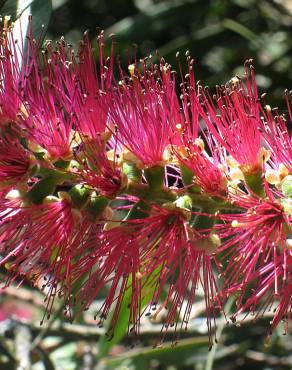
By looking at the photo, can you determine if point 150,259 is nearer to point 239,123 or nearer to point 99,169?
point 99,169

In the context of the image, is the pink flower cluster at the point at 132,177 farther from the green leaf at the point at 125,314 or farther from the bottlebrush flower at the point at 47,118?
the green leaf at the point at 125,314

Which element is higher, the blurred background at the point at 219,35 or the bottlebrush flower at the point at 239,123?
the blurred background at the point at 219,35

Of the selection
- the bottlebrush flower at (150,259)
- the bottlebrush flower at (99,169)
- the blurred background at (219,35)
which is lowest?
the bottlebrush flower at (150,259)

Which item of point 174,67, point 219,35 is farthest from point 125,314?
point 219,35

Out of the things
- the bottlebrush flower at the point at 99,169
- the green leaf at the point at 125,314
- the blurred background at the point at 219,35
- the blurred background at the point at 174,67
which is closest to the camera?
the bottlebrush flower at the point at 99,169

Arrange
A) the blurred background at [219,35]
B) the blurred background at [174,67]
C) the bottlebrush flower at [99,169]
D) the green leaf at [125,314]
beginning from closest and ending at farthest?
1. the bottlebrush flower at [99,169]
2. the green leaf at [125,314]
3. the blurred background at [174,67]
4. the blurred background at [219,35]

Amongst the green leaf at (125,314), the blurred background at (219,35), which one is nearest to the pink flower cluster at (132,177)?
the green leaf at (125,314)

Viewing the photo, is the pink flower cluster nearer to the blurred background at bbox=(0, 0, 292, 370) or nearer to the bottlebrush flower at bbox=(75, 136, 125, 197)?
the bottlebrush flower at bbox=(75, 136, 125, 197)
